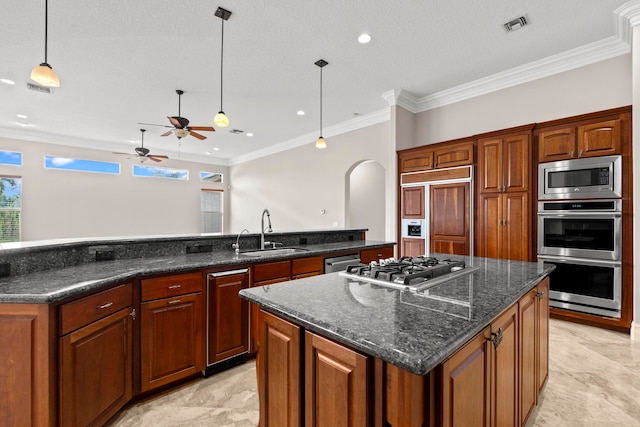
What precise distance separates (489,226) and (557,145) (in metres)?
1.12

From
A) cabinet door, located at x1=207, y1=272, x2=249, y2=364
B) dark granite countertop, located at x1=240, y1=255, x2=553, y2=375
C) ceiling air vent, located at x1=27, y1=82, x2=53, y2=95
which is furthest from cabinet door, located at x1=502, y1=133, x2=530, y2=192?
ceiling air vent, located at x1=27, y1=82, x2=53, y2=95

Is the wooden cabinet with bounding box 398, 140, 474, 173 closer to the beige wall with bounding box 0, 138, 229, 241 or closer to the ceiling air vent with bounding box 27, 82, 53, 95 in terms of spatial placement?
the ceiling air vent with bounding box 27, 82, 53, 95

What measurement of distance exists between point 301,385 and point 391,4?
3.07 metres

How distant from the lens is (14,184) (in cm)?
636

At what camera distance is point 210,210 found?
953cm

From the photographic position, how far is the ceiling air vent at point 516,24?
2.88 metres

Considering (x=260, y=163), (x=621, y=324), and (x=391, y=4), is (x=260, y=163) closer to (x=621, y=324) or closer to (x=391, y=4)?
(x=391, y=4)

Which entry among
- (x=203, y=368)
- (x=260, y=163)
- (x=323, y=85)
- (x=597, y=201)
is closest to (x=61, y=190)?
(x=260, y=163)

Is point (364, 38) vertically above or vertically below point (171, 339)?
above

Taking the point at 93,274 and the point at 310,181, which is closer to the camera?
the point at 93,274

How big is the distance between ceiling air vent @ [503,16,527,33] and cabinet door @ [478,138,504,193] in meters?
1.16

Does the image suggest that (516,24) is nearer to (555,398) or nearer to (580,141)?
(580,141)

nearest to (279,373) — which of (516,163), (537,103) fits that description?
(516,163)

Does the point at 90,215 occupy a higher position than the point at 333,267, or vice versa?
the point at 90,215
